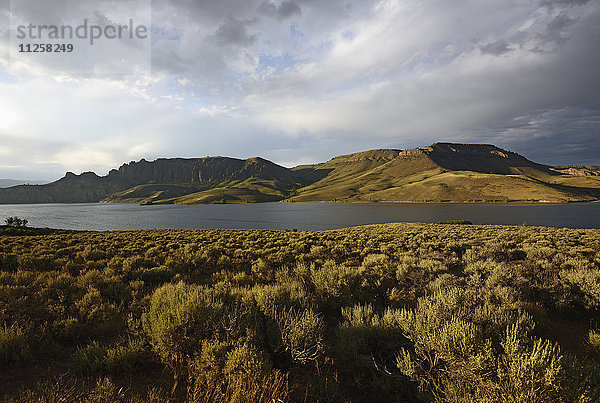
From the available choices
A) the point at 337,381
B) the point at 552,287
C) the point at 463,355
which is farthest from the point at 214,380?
the point at 552,287

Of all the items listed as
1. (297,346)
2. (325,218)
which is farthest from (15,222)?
(325,218)

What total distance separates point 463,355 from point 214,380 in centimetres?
316

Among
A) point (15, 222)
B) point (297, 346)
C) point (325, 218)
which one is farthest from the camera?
point (325, 218)

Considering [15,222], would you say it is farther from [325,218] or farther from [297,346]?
[325,218]

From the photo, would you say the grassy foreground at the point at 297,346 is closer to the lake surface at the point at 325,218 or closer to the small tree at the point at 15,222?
the lake surface at the point at 325,218

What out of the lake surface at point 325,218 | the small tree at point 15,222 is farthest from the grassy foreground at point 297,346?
the small tree at point 15,222

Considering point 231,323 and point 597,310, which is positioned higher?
point 231,323

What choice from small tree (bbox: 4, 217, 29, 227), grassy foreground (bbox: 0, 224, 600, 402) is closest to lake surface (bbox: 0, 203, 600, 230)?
small tree (bbox: 4, 217, 29, 227)

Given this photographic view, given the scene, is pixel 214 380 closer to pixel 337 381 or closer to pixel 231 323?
pixel 231 323

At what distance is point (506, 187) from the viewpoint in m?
142

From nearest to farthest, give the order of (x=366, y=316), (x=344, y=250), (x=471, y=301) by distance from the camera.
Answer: (x=366, y=316), (x=471, y=301), (x=344, y=250)

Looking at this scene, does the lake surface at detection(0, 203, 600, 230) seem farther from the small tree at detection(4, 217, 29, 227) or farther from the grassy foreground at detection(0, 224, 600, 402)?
the grassy foreground at detection(0, 224, 600, 402)

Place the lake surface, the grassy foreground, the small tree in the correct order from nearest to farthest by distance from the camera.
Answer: the grassy foreground → the small tree → the lake surface

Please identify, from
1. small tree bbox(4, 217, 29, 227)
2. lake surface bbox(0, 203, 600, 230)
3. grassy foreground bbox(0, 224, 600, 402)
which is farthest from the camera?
lake surface bbox(0, 203, 600, 230)
